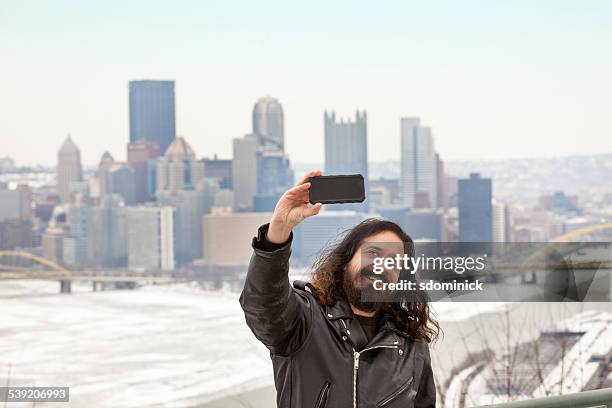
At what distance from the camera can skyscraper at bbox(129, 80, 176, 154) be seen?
11.3 feet

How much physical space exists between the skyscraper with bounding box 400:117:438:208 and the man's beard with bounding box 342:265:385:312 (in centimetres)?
251

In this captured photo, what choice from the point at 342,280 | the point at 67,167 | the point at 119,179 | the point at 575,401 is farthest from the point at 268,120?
the point at 342,280

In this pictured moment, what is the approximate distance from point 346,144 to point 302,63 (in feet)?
1.17

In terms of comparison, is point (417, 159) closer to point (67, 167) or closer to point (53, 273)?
point (67, 167)

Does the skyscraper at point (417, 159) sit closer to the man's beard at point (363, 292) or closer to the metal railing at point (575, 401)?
the metal railing at point (575, 401)

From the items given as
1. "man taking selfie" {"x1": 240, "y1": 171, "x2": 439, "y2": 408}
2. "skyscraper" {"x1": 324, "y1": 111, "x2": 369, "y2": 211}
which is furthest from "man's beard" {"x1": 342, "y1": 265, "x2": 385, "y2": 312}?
"skyscraper" {"x1": 324, "y1": 111, "x2": 369, "y2": 211}

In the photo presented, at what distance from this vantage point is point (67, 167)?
3.39 meters

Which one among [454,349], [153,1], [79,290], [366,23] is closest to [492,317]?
[454,349]

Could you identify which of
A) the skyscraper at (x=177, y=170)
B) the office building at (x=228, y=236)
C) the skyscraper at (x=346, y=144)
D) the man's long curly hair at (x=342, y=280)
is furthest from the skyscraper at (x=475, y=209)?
the man's long curly hair at (x=342, y=280)

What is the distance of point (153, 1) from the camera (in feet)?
11.3

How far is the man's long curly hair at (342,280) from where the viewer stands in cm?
88

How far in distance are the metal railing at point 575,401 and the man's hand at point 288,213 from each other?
52 cm

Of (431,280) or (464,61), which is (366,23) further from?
(431,280)

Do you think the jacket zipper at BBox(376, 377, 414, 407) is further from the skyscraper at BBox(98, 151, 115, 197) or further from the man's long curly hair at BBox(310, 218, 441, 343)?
the skyscraper at BBox(98, 151, 115, 197)
